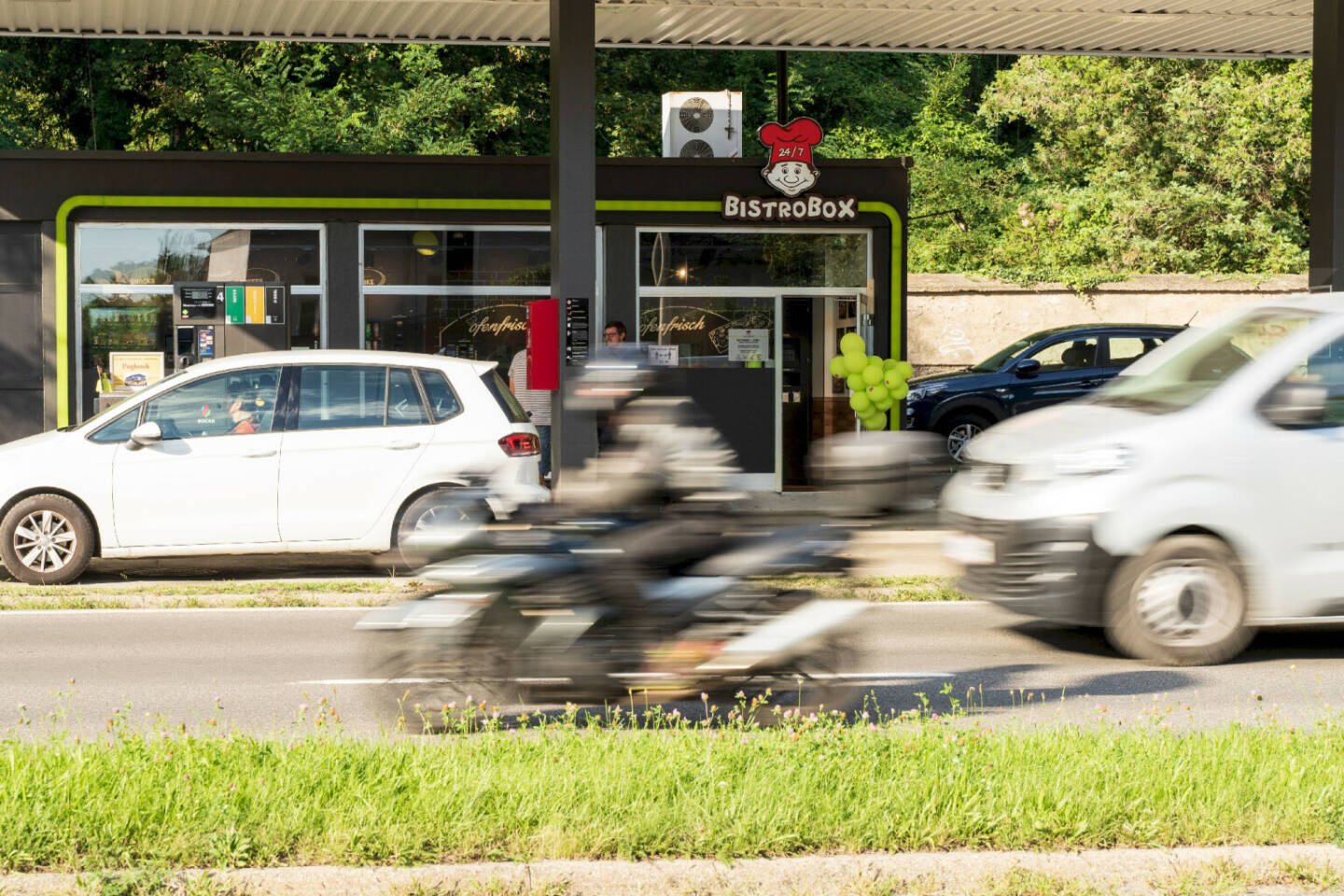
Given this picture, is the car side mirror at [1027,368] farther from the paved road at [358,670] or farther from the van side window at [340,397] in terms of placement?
the van side window at [340,397]

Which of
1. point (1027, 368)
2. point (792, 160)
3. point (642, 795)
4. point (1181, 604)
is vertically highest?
point (792, 160)

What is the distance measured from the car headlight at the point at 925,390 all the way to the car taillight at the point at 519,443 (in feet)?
32.4

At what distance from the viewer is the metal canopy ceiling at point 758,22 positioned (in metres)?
17.6

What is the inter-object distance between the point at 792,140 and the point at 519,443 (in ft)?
24.5

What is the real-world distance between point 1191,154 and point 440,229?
22.0 meters

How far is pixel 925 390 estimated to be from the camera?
68.8 ft

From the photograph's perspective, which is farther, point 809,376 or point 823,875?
A: point 809,376

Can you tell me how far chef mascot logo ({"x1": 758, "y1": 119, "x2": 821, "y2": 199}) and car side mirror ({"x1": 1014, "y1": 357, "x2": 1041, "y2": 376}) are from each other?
4420 mm

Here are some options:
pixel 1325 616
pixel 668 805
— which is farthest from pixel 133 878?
pixel 1325 616

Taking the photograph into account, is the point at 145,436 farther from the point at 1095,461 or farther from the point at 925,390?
the point at 925,390

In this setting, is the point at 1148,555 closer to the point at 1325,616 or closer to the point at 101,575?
the point at 1325,616

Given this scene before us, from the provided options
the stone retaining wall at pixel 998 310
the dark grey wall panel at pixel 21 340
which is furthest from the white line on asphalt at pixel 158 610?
the stone retaining wall at pixel 998 310

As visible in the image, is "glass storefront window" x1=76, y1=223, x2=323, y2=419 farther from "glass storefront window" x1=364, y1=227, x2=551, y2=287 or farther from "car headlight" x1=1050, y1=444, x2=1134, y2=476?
"car headlight" x1=1050, y1=444, x2=1134, y2=476

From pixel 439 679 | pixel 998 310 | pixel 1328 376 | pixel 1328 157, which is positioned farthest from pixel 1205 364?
pixel 998 310
